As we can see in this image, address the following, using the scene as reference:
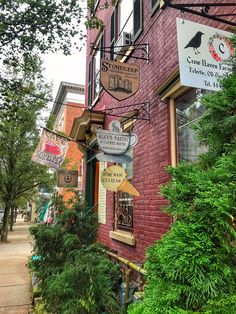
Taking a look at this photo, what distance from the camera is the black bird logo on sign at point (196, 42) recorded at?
2.76m

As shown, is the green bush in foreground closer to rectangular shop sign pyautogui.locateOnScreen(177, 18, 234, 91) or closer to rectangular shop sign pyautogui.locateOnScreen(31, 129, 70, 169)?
rectangular shop sign pyautogui.locateOnScreen(177, 18, 234, 91)

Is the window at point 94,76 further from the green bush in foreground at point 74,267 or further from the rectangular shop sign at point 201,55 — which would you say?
the rectangular shop sign at point 201,55

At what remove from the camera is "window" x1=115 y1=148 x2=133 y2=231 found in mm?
5672

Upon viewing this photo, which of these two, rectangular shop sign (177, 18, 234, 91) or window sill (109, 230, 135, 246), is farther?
window sill (109, 230, 135, 246)

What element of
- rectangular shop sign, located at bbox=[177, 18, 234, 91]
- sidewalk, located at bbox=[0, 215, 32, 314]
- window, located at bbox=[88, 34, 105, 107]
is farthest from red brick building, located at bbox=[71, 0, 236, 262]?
sidewalk, located at bbox=[0, 215, 32, 314]

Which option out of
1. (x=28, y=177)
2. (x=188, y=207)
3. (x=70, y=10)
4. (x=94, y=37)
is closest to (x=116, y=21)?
(x=70, y=10)

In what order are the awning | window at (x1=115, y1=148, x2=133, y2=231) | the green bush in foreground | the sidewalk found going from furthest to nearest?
the awning < the sidewalk < window at (x1=115, y1=148, x2=133, y2=231) < the green bush in foreground

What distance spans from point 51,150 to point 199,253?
6.78 m

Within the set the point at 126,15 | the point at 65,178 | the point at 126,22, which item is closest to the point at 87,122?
the point at 65,178

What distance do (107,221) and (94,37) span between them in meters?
5.91

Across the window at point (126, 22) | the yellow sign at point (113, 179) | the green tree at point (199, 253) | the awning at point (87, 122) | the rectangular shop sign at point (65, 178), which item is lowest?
the green tree at point (199, 253)

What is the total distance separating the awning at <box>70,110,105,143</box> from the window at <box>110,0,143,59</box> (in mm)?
1703

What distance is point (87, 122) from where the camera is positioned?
7.64 m

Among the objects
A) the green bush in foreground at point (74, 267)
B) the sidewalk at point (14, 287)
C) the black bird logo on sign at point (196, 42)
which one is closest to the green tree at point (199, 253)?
the black bird logo on sign at point (196, 42)
